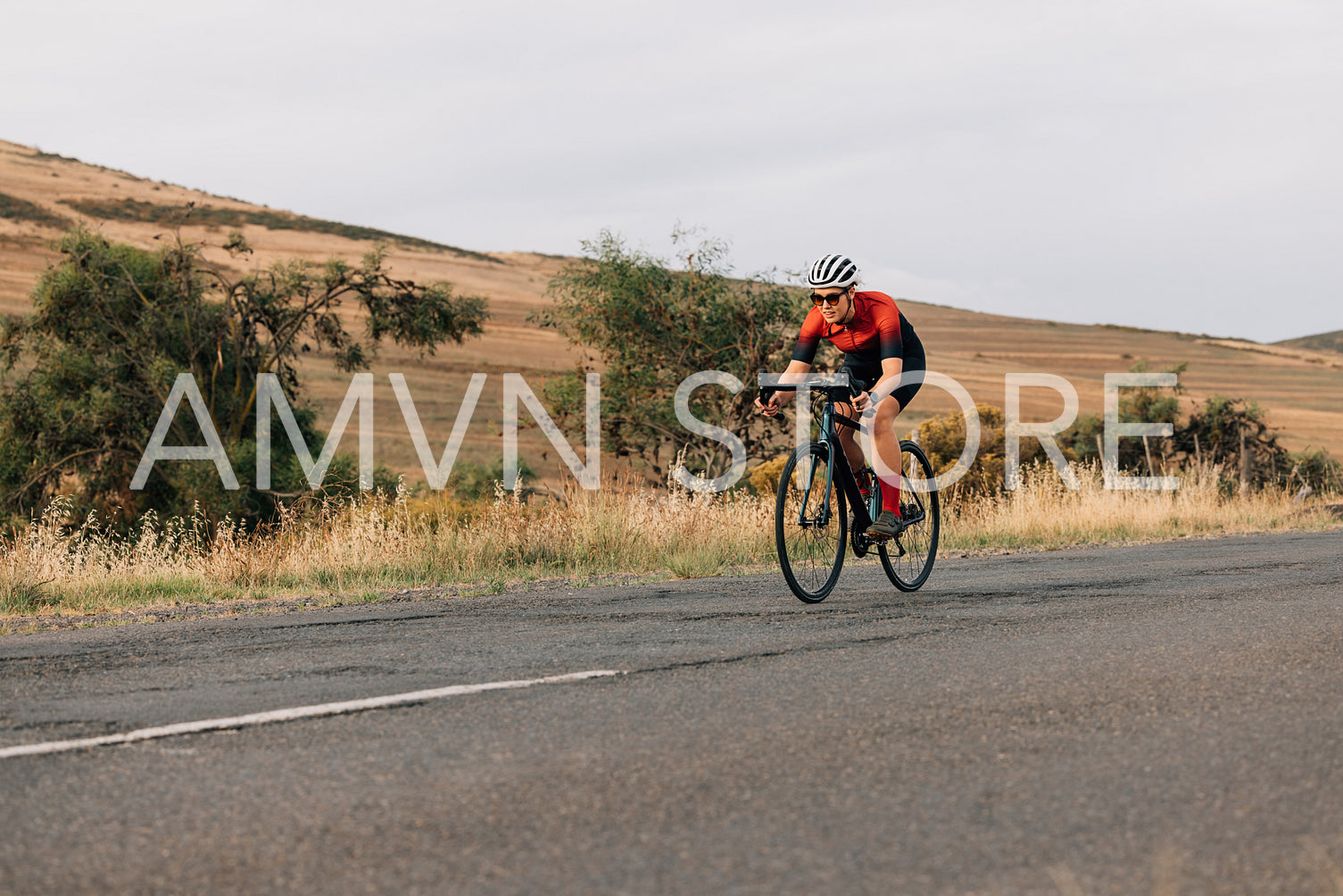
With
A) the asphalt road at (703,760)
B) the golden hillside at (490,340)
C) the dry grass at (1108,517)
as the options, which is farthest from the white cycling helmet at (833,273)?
the golden hillside at (490,340)

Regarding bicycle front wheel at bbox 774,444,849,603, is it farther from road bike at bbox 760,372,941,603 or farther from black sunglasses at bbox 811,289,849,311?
black sunglasses at bbox 811,289,849,311

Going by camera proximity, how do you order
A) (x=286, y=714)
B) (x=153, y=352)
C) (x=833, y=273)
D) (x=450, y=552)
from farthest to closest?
1. (x=153, y=352)
2. (x=450, y=552)
3. (x=833, y=273)
4. (x=286, y=714)

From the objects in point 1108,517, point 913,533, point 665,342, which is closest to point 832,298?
point 913,533

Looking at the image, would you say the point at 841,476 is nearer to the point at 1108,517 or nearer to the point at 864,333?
the point at 864,333

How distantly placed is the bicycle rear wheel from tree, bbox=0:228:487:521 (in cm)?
2204

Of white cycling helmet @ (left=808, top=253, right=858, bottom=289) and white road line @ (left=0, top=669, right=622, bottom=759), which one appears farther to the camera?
white cycling helmet @ (left=808, top=253, right=858, bottom=289)

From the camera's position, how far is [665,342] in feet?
81.6

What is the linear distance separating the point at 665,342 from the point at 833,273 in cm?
1672

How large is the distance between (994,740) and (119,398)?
2964 cm

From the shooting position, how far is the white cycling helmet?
27.0 ft

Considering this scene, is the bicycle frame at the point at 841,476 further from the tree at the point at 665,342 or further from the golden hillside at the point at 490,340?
the golden hillside at the point at 490,340

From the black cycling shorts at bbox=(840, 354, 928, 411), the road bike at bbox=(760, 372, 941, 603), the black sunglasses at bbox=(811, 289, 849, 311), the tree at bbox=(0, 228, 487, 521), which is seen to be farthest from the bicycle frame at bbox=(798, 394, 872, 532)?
the tree at bbox=(0, 228, 487, 521)

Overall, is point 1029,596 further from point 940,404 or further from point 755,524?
point 940,404

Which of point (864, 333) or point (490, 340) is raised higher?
point (490, 340)
